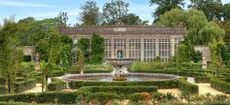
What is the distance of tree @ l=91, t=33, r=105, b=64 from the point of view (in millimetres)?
53375

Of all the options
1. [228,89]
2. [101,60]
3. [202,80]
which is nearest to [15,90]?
[228,89]

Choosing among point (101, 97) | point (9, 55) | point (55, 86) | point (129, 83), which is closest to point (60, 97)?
point (101, 97)

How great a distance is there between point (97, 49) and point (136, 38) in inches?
208

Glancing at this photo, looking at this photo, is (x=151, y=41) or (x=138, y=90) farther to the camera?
(x=151, y=41)

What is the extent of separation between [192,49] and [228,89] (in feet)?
99.3

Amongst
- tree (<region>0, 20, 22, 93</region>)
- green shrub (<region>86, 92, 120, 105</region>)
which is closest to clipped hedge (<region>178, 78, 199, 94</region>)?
green shrub (<region>86, 92, 120, 105</region>)

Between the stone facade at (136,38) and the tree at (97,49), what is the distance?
135 centimetres

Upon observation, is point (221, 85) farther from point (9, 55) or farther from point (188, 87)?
point (9, 55)

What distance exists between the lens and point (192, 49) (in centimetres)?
5369

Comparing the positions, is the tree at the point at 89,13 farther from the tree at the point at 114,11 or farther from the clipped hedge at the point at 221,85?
the clipped hedge at the point at 221,85

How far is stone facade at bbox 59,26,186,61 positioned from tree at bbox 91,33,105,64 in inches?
53.0

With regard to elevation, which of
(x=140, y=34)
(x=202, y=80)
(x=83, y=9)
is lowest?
(x=202, y=80)

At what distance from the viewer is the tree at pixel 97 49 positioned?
2101 inches

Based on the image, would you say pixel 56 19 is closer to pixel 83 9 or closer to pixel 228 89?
pixel 83 9
